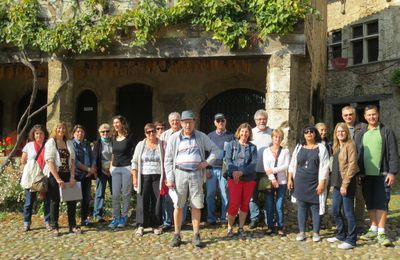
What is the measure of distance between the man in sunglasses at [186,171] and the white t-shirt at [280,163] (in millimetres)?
826

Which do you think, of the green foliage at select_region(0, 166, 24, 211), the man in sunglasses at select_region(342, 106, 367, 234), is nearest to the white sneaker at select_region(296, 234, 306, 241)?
the man in sunglasses at select_region(342, 106, 367, 234)

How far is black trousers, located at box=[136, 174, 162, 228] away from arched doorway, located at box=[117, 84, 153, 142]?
5505mm

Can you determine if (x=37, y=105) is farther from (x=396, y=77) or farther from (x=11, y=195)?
(x=396, y=77)

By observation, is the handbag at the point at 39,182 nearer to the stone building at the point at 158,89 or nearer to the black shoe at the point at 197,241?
the black shoe at the point at 197,241

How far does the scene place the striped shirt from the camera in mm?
5301

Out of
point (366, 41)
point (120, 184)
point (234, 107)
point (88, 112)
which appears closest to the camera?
point (120, 184)

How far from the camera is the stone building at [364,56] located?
1759 cm

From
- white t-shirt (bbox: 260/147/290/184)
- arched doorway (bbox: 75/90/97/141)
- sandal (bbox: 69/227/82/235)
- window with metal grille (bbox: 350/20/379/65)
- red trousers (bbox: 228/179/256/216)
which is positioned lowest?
sandal (bbox: 69/227/82/235)

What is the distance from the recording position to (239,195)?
18.9ft

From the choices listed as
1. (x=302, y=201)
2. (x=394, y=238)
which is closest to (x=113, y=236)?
(x=302, y=201)

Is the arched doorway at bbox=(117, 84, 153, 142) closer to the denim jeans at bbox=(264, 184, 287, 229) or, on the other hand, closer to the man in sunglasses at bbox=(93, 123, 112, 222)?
the man in sunglasses at bbox=(93, 123, 112, 222)

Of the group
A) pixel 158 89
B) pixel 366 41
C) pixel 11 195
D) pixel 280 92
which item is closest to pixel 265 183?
pixel 280 92

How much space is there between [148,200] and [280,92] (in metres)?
3.08

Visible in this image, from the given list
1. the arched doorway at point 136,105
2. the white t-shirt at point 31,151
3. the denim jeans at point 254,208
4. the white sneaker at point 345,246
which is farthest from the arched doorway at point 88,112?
the white sneaker at point 345,246
